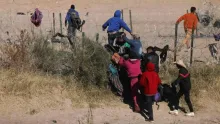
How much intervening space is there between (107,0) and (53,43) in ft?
97.6

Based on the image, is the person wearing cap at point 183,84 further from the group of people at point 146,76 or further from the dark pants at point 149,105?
the dark pants at point 149,105

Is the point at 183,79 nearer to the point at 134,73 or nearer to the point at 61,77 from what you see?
the point at 134,73

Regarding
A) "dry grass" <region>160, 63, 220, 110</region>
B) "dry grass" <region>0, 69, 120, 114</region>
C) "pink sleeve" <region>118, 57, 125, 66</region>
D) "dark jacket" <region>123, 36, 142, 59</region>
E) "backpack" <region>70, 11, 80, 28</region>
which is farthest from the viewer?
"backpack" <region>70, 11, 80, 28</region>

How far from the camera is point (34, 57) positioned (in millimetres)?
10586

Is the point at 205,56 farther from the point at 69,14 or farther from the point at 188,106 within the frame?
the point at 69,14

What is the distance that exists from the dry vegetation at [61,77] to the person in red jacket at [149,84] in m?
0.94

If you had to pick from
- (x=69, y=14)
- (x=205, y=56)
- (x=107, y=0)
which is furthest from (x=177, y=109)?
A: (x=107, y=0)

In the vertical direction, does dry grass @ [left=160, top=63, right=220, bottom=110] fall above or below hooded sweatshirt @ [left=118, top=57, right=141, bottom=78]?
below

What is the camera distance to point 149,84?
9047mm

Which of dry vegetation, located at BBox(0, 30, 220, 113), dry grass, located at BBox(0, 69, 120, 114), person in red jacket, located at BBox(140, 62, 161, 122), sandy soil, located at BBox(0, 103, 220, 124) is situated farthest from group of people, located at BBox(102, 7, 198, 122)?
dry grass, located at BBox(0, 69, 120, 114)

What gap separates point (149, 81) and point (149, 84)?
6cm

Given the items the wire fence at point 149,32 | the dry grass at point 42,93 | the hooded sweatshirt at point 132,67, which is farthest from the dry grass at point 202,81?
the dry grass at point 42,93

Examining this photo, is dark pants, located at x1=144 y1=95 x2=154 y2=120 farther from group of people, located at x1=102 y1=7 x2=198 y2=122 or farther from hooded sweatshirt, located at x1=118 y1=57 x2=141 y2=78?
hooded sweatshirt, located at x1=118 y1=57 x2=141 y2=78

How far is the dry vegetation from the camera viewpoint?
973 centimetres
